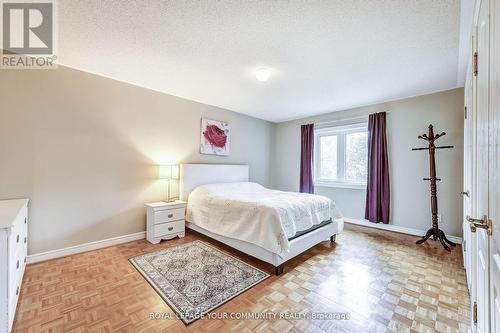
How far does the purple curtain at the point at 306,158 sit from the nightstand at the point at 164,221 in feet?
8.98

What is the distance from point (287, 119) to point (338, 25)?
3406 mm

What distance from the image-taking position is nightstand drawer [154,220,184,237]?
305cm

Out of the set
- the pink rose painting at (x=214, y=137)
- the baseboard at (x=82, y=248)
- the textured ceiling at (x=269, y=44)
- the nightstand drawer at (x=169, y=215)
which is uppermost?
the textured ceiling at (x=269, y=44)

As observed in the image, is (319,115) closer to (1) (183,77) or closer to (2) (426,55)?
(2) (426,55)

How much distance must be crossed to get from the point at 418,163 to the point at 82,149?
4.95m

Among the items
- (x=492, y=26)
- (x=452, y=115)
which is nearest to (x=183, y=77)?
(x=492, y=26)

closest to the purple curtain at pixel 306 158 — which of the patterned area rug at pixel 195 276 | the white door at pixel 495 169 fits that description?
the patterned area rug at pixel 195 276

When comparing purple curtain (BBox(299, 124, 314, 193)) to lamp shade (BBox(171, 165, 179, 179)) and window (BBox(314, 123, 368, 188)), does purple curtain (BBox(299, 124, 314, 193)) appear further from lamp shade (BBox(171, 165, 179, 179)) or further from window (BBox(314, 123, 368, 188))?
lamp shade (BBox(171, 165, 179, 179))

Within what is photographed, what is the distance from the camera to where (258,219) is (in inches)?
93.9

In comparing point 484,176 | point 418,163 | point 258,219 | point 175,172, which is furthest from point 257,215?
point 418,163

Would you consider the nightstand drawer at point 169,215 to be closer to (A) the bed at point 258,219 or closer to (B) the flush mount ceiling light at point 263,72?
(A) the bed at point 258,219

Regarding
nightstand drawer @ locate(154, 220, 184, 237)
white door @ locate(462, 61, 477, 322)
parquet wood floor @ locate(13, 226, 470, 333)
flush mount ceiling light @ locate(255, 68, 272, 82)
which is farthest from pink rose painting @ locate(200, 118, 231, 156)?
white door @ locate(462, 61, 477, 322)

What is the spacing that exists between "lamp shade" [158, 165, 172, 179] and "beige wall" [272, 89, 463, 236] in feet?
10.9

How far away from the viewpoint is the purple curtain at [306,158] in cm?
473
